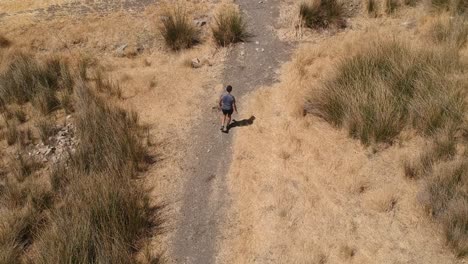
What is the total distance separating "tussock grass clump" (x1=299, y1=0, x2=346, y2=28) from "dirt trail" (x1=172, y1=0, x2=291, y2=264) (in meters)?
0.86

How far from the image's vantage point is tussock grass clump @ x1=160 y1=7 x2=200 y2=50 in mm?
11336

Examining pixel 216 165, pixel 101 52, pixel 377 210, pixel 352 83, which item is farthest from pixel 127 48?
pixel 377 210

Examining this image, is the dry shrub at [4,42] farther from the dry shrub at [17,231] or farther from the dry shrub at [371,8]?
the dry shrub at [371,8]

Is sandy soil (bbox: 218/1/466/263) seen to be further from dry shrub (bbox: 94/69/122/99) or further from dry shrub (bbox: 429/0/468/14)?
dry shrub (bbox: 429/0/468/14)

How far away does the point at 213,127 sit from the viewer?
905 cm

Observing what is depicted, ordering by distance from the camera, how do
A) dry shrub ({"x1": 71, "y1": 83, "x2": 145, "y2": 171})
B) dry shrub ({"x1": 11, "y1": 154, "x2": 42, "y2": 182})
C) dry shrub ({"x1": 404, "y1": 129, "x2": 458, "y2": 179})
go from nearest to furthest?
1. dry shrub ({"x1": 404, "y1": 129, "x2": 458, "y2": 179})
2. dry shrub ({"x1": 71, "y1": 83, "x2": 145, "y2": 171})
3. dry shrub ({"x1": 11, "y1": 154, "x2": 42, "y2": 182})

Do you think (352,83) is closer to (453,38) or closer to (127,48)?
(453,38)

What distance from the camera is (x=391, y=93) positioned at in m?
8.45

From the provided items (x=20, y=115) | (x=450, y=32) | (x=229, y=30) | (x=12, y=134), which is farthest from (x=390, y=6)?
(x=12, y=134)

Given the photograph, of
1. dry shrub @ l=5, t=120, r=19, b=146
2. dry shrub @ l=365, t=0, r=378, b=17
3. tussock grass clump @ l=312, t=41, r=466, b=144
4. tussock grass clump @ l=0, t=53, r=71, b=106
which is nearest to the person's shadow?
tussock grass clump @ l=312, t=41, r=466, b=144

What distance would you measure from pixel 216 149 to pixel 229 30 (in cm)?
381

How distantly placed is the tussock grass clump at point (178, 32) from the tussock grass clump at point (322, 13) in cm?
267

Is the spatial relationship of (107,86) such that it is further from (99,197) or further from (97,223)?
(97,223)

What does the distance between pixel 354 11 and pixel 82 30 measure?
675cm
